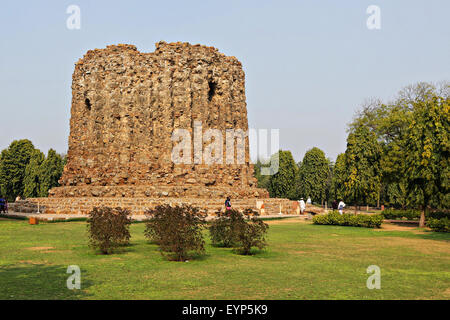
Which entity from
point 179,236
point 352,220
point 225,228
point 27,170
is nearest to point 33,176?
point 27,170

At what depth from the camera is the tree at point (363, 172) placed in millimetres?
23984

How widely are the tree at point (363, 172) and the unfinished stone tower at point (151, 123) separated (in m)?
6.69

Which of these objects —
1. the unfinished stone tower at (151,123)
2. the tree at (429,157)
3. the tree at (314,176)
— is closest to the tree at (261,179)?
the tree at (314,176)

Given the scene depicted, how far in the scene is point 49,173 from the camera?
48.0 meters

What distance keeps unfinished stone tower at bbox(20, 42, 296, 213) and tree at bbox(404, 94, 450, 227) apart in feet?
36.4

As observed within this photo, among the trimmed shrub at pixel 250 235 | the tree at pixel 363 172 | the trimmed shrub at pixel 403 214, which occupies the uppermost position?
the tree at pixel 363 172

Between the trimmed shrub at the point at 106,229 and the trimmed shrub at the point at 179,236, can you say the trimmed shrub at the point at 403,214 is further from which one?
the trimmed shrub at the point at 106,229

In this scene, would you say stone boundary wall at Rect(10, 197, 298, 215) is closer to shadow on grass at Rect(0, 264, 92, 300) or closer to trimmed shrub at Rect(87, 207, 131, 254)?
trimmed shrub at Rect(87, 207, 131, 254)

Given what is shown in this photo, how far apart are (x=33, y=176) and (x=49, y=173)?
8.15 ft

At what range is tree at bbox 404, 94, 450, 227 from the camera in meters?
18.8

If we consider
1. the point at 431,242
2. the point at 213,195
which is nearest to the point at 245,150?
the point at 213,195

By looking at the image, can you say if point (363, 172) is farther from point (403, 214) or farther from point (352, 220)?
point (352, 220)

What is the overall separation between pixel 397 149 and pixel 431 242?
44.3 ft

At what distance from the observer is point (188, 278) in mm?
7305
